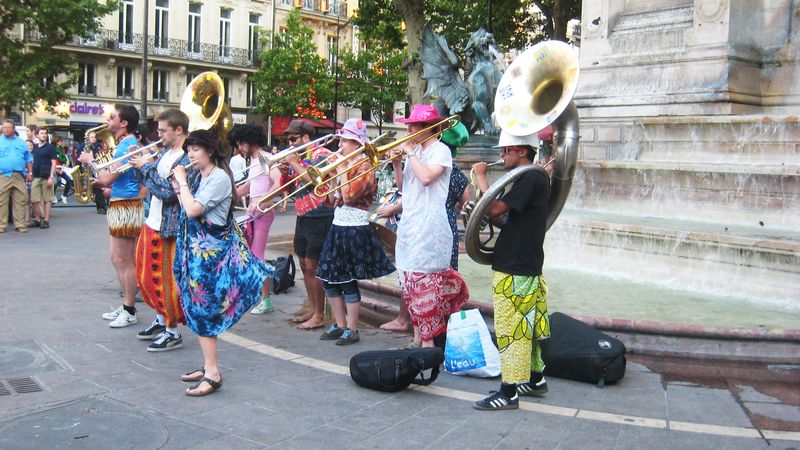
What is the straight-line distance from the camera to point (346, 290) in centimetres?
690

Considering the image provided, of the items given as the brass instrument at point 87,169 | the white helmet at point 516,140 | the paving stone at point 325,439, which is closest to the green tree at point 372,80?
the brass instrument at point 87,169

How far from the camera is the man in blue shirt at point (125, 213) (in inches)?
287

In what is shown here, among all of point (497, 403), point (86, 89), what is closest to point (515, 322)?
point (497, 403)

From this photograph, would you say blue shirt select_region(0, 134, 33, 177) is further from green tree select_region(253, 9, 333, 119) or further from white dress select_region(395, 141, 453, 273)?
green tree select_region(253, 9, 333, 119)

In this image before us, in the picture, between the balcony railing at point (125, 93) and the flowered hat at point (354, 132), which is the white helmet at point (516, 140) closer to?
the flowered hat at point (354, 132)

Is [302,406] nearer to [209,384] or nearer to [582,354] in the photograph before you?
[209,384]

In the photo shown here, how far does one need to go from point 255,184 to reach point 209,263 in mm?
3317

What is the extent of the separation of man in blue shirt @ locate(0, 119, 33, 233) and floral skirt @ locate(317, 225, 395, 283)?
9.67 meters

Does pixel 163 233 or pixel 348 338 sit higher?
pixel 163 233

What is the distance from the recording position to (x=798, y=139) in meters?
9.82

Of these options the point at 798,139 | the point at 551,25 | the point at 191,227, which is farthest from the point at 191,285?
the point at 551,25

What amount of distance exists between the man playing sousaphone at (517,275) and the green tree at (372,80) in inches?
1824

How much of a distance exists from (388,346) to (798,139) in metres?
6.12

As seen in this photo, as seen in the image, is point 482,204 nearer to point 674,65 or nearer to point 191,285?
point 191,285
